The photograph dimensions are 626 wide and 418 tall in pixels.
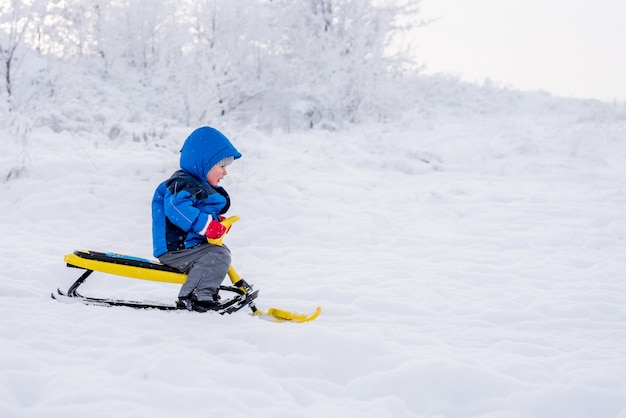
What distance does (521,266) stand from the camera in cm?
574

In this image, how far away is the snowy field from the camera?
2.95m

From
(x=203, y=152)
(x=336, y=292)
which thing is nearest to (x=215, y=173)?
(x=203, y=152)

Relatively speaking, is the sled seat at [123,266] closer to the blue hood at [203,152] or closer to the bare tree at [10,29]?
the blue hood at [203,152]

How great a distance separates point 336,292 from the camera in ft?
15.7

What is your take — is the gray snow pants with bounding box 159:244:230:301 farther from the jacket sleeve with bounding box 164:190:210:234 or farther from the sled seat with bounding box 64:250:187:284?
the jacket sleeve with bounding box 164:190:210:234

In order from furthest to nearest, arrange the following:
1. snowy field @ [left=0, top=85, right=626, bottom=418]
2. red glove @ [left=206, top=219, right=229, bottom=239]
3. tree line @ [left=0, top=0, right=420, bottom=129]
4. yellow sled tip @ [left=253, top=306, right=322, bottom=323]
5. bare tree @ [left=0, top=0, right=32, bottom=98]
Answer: tree line @ [left=0, top=0, right=420, bottom=129] < bare tree @ [left=0, top=0, right=32, bottom=98] < yellow sled tip @ [left=253, top=306, right=322, bottom=323] < red glove @ [left=206, top=219, right=229, bottom=239] < snowy field @ [left=0, top=85, right=626, bottom=418]

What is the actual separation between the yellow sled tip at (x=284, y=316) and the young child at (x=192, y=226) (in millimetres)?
424

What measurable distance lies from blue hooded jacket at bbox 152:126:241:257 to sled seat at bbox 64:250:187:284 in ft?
0.45

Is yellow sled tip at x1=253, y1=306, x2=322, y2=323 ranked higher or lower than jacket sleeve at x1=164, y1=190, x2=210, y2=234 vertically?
lower

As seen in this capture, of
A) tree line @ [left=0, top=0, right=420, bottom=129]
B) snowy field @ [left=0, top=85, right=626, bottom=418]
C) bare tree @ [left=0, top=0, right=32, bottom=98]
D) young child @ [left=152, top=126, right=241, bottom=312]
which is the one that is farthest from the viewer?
tree line @ [left=0, top=0, right=420, bottom=129]

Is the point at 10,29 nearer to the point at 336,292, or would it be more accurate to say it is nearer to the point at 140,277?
the point at 140,277

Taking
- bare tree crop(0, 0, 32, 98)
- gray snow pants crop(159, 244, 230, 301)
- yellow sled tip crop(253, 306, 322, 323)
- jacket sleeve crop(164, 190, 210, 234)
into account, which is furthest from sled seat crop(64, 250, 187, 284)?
bare tree crop(0, 0, 32, 98)

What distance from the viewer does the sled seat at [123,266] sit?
3.93 meters

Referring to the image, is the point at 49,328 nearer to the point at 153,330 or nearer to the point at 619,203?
the point at 153,330
